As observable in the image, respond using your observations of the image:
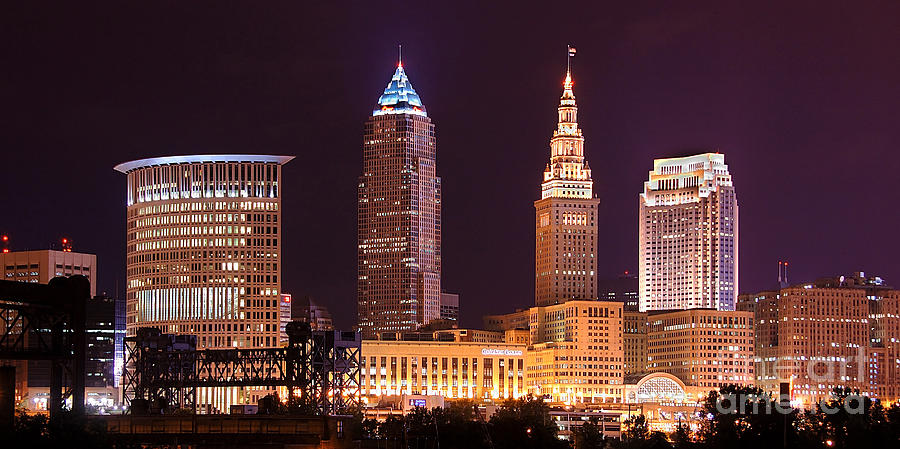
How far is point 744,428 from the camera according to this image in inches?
7367

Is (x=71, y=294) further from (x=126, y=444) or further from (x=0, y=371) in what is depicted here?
(x=126, y=444)

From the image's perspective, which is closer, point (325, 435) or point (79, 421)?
point (79, 421)

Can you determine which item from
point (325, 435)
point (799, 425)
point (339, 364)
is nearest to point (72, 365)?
point (325, 435)

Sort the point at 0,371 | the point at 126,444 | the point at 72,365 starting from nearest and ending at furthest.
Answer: the point at 0,371, the point at 72,365, the point at 126,444

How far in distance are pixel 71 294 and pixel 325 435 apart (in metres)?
49.5

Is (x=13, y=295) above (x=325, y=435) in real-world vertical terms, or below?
above

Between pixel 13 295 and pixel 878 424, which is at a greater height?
pixel 13 295

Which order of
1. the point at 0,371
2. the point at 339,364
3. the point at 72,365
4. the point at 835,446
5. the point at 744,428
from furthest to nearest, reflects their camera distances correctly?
the point at 339,364 < the point at 744,428 < the point at 835,446 < the point at 72,365 < the point at 0,371

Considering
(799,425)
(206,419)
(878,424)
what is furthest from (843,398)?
(206,419)

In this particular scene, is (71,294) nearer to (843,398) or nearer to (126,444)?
(126,444)

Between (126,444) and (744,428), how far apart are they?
229ft

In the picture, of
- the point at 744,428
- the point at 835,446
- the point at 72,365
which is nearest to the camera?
the point at 72,365

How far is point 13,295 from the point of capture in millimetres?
126750

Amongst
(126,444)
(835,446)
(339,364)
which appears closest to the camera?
(126,444)
